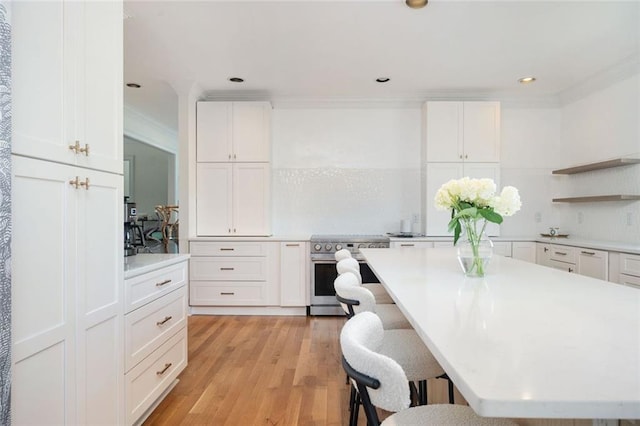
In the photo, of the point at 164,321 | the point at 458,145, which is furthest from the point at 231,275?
the point at 458,145

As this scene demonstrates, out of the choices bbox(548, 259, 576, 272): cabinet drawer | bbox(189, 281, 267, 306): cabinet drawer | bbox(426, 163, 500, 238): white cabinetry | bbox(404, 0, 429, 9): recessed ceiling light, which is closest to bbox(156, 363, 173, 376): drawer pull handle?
bbox(189, 281, 267, 306): cabinet drawer

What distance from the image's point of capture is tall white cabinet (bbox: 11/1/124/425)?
1124mm

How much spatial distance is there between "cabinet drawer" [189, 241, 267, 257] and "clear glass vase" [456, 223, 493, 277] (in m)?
2.65

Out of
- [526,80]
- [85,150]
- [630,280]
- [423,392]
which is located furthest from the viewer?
[526,80]

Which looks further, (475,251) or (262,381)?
(262,381)

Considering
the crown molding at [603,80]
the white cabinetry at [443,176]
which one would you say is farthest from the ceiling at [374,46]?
the white cabinetry at [443,176]

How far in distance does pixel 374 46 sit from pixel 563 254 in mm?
2825

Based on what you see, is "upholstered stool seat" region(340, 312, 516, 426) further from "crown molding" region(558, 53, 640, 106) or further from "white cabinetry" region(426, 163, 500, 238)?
"crown molding" region(558, 53, 640, 106)

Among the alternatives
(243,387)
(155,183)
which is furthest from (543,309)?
(155,183)

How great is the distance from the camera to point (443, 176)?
4148 mm

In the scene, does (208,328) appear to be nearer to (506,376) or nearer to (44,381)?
(44,381)

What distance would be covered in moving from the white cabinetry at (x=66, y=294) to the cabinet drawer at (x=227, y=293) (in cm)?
232

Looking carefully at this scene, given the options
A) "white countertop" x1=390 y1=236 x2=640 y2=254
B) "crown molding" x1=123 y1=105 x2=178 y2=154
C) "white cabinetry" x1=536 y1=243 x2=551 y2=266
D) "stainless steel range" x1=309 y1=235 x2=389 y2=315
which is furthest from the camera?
"crown molding" x1=123 y1=105 x2=178 y2=154

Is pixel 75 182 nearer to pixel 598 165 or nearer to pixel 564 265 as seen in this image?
pixel 564 265
